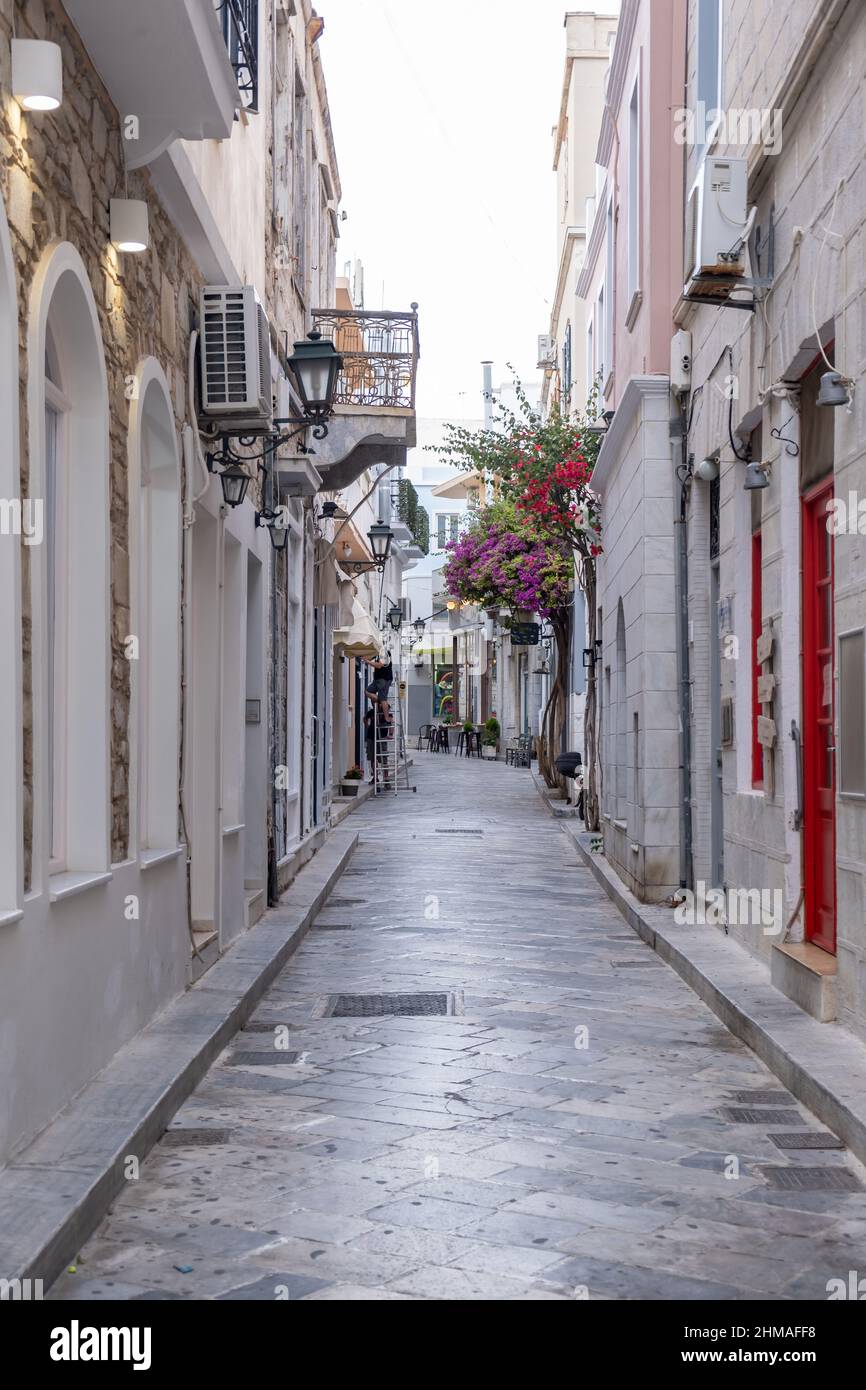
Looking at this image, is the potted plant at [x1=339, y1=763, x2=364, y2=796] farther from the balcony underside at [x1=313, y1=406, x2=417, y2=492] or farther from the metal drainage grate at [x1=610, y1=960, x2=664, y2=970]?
the metal drainage grate at [x1=610, y1=960, x2=664, y2=970]

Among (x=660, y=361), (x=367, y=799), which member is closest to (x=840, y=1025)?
(x=660, y=361)

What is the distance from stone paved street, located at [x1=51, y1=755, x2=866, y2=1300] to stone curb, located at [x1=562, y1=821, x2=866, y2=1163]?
11cm

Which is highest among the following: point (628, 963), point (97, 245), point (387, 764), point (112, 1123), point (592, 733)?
point (97, 245)

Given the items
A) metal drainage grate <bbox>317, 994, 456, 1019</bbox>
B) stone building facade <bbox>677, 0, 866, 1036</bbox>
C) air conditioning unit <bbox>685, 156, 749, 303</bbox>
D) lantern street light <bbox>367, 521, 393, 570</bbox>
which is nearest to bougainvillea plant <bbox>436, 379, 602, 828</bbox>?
lantern street light <bbox>367, 521, 393, 570</bbox>

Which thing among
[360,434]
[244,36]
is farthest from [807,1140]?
[360,434]

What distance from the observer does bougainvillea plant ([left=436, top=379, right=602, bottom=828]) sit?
784 inches

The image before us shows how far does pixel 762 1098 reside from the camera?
21.0ft

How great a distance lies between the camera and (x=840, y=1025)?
6.84 metres

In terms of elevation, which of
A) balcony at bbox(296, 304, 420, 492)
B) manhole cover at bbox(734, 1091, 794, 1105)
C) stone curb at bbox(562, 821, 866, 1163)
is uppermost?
balcony at bbox(296, 304, 420, 492)

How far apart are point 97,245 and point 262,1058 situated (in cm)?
360

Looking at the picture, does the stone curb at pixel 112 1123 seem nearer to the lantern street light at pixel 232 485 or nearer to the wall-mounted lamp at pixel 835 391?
the lantern street light at pixel 232 485

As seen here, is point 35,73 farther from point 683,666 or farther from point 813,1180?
point 683,666

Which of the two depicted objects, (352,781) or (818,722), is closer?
(818,722)
